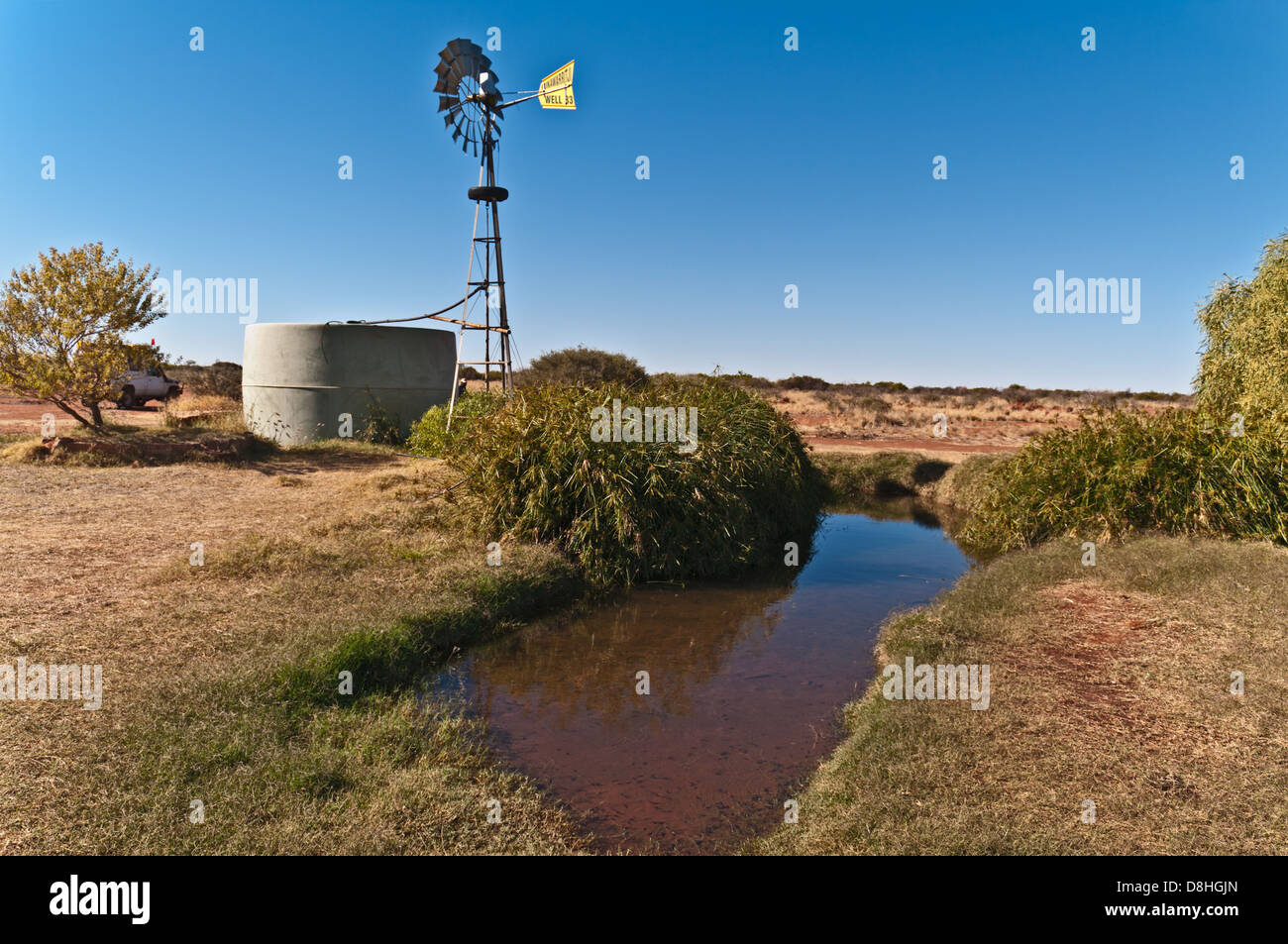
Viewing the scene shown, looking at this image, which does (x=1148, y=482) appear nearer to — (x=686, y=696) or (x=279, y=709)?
(x=686, y=696)

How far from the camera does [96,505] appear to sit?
9.98 meters

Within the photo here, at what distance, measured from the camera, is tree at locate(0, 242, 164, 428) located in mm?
13953

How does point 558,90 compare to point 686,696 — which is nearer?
point 686,696

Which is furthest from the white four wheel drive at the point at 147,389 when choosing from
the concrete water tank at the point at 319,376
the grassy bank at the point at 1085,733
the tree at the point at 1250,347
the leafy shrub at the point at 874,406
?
the leafy shrub at the point at 874,406

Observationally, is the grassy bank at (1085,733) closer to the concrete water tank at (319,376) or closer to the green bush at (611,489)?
the green bush at (611,489)

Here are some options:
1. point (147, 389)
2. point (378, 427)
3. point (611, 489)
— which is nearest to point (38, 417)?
point (147, 389)

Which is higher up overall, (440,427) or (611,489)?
(440,427)

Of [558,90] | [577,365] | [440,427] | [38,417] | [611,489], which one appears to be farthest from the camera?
[577,365]

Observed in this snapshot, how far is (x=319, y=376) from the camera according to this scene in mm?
16719

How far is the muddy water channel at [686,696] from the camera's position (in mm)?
4316

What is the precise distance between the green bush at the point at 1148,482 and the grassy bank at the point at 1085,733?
1.67 metres

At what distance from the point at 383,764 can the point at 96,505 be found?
8352 millimetres

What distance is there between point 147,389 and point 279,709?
80.1ft
